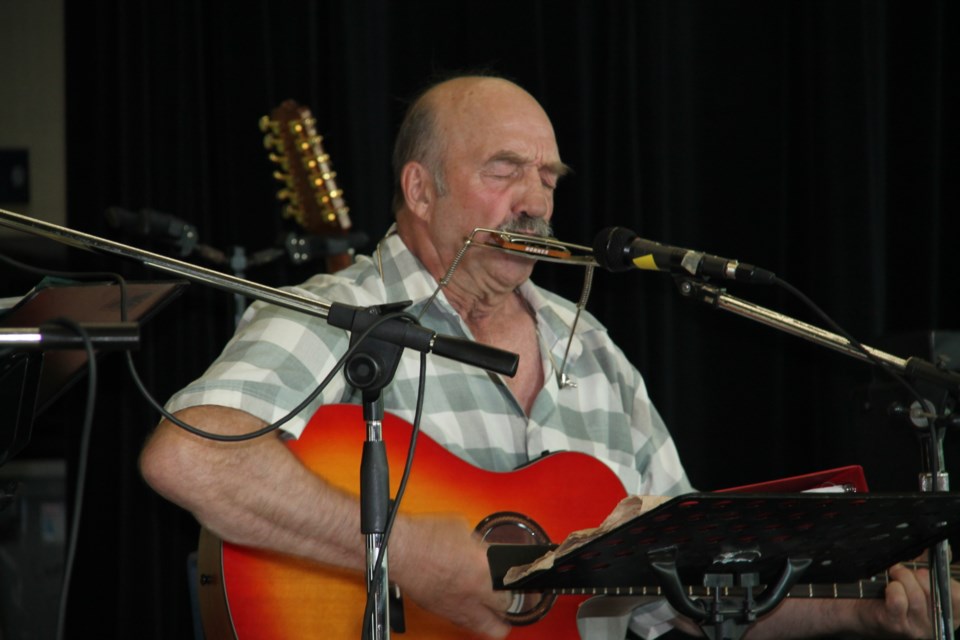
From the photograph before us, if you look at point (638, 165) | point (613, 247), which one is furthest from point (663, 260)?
point (638, 165)

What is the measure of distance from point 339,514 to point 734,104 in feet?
5.94

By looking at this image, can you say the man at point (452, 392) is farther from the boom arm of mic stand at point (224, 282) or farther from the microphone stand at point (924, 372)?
the boom arm of mic stand at point (224, 282)

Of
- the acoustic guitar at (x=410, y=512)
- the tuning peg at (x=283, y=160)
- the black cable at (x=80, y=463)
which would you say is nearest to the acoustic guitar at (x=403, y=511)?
the acoustic guitar at (x=410, y=512)

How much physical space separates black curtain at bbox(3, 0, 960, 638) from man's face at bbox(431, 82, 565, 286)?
0.68m

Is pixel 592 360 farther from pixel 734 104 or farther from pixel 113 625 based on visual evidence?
pixel 113 625

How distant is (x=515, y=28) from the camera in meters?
2.96

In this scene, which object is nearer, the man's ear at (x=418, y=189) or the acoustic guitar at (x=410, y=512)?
the acoustic guitar at (x=410, y=512)

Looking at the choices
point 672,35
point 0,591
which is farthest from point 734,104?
point 0,591

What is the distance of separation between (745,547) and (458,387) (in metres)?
0.82

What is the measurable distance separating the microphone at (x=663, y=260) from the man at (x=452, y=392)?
0.36 metres

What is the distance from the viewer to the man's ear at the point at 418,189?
2.31 m

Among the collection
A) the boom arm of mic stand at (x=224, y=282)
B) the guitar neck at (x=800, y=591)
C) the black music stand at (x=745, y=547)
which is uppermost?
the boom arm of mic stand at (x=224, y=282)

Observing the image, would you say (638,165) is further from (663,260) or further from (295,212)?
(663,260)

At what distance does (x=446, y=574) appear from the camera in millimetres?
1713
